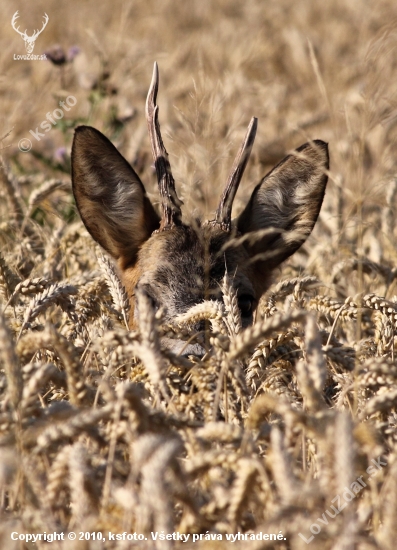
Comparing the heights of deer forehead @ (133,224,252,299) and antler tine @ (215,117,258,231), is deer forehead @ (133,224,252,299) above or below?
below

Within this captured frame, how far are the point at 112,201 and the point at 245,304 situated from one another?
115cm

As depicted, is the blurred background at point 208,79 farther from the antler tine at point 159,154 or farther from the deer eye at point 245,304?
the deer eye at point 245,304

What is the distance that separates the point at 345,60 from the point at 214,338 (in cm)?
1115

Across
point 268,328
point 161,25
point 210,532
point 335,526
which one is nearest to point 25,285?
point 268,328

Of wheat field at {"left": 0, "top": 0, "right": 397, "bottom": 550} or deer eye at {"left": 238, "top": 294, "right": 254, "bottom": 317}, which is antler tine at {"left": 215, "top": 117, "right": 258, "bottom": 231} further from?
deer eye at {"left": 238, "top": 294, "right": 254, "bottom": 317}

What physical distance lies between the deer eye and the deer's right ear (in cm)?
80

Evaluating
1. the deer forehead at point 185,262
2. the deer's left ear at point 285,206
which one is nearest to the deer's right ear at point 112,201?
the deer forehead at point 185,262

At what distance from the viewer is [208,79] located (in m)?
5.75

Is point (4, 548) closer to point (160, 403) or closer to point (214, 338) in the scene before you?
point (160, 403)

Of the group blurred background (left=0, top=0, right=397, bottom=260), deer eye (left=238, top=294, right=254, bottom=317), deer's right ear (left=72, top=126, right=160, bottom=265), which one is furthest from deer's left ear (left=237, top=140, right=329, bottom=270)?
deer's right ear (left=72, top=126, right=160, bottom=265)

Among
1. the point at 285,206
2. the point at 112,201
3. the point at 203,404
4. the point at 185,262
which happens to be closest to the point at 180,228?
the point at 185,262

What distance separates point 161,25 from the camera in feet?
50.4

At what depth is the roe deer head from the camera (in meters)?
5.37

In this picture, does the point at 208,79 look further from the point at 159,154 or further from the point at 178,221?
the point at 178,221
